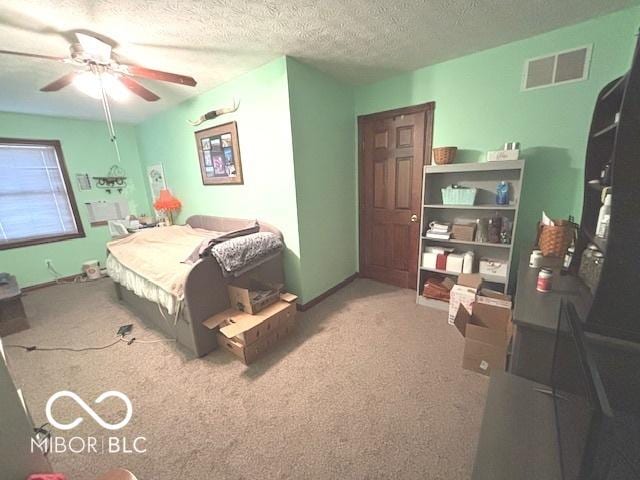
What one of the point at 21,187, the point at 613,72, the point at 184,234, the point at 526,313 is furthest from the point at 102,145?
the point at 613,72

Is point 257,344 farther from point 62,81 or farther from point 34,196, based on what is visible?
point 34,196

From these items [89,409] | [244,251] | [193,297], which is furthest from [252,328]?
[89,409]

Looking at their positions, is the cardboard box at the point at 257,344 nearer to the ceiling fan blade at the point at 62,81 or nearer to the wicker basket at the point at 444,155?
the wicker basket at the point at 444,155

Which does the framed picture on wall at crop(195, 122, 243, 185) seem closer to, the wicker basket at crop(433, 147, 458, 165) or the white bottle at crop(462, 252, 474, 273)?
the wicker basket at crop(433, 147, 458, 165)

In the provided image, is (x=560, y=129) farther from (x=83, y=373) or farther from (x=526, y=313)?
(x=83, y=373)

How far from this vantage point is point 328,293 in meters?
3.00

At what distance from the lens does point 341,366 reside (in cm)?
188

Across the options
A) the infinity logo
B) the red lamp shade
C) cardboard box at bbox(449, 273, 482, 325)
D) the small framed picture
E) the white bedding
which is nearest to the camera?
the infinity logo

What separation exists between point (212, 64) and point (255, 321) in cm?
237

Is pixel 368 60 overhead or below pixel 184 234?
overhead

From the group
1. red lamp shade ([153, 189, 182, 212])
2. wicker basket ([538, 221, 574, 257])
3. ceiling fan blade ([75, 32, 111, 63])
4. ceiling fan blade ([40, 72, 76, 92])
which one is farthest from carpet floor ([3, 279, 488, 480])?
ceiling fan blade ([75, 32, 111, 63])

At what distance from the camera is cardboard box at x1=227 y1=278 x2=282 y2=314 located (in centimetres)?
208

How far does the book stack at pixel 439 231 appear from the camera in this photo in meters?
2.49

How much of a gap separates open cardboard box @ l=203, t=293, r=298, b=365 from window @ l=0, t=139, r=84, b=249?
3.63 m
